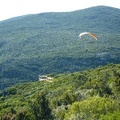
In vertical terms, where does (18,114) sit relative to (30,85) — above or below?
above

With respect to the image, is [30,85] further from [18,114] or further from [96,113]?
[96,113]

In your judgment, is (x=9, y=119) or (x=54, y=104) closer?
(x=9, y=119)

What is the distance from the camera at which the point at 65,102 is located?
96500 millimetres

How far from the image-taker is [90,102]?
3029 inches

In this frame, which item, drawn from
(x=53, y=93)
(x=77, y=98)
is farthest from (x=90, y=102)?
(x=53, y=93)

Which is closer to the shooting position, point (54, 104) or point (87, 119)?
point (87, 119)

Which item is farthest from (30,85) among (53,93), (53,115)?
(53,115)

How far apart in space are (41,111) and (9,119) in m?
7.15

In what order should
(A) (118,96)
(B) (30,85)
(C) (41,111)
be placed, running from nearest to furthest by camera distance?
(A) (118,96) < (C) (41,111) < (B) (30,85)

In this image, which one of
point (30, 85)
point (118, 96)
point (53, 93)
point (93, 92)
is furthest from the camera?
point (30, 85)

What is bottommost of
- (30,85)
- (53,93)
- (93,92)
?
(30,85)

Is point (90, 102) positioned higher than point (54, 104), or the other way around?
point (90, 102)

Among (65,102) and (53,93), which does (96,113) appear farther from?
(53,93)

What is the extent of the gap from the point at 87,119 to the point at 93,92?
85.3ft
